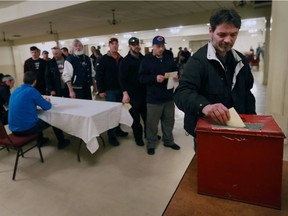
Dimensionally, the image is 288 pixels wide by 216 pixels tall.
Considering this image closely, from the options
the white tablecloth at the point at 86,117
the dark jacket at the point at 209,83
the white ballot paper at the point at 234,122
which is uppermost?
the dark jacket at the point at 209,83

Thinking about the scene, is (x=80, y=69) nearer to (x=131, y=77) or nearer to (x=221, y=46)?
(x=131, y=77)

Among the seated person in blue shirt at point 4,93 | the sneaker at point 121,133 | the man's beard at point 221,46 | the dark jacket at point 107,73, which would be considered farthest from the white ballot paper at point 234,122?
the seated person in blue shirt at point 4,93

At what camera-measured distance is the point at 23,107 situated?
8.47ft

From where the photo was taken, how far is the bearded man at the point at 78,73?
10.9 ft

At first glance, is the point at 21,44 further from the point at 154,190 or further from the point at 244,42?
the point at 244,42

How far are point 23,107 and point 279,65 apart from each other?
319cm

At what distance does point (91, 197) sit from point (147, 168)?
0.72 m

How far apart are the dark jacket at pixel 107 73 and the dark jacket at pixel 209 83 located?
2250 mm

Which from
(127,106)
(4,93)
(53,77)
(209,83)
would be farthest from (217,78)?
(53,77)

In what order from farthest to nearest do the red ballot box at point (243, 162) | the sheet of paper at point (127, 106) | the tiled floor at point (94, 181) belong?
the sheet of paper at point (127, 106), the tiled floor at point (94, 181), the red ballot box at point (243, 162)

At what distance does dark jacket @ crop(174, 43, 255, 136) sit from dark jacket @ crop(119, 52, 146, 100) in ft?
6.41

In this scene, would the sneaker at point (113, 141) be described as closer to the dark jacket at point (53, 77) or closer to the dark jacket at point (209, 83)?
the dark jacket at point (53, 77)

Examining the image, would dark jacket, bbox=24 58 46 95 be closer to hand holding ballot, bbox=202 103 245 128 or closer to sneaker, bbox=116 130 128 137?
sneaker, bbox=116 130 128 137

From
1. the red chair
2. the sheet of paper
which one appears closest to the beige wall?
the sheet of paper
